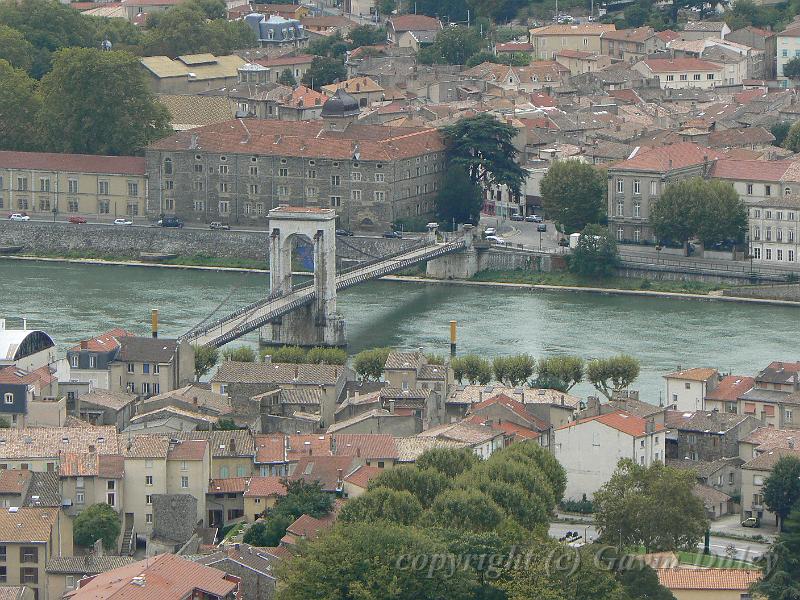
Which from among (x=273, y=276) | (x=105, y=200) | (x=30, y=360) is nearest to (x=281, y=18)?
(x=105, y=200)

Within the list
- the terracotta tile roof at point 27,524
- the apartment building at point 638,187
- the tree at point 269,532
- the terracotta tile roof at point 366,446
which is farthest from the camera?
the apartment building at point 638,187

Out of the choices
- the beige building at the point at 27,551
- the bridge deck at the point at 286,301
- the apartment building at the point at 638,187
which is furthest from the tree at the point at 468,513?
the apartment building at the point at 638,187

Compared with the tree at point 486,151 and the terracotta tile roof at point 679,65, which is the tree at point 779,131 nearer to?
the tree at point 486,151

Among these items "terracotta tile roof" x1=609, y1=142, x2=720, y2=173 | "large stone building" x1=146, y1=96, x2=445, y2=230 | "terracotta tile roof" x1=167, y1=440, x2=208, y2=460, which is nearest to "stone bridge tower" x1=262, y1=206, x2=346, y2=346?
"large stone building" x1=146, y1=96, x2=445, y2=230

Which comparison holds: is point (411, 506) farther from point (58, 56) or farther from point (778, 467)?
point (58, 56)

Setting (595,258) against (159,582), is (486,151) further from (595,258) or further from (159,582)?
(159,582)

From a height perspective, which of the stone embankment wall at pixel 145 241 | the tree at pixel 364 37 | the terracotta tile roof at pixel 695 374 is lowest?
the terracotta tile roof at pixel 695 374

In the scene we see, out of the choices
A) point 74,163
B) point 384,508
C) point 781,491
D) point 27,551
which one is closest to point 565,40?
point 74,163
